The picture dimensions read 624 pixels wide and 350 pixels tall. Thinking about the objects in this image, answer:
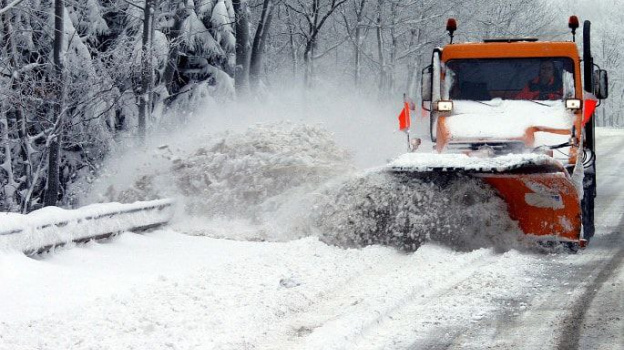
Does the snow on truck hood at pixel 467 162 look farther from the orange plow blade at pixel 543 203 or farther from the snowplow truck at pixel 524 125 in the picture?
the orange plow blade at pixel 543 203

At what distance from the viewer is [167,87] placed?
25766 millimetres

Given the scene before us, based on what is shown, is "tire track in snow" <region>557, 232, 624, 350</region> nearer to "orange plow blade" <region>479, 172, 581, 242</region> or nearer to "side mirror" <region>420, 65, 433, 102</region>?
"orange plow blade" <region>479, 172, 581, 242</region>

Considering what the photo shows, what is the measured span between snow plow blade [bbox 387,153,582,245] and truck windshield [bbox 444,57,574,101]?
199cm

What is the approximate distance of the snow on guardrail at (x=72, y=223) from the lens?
26.3 ft

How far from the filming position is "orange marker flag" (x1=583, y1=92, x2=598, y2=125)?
10.9m

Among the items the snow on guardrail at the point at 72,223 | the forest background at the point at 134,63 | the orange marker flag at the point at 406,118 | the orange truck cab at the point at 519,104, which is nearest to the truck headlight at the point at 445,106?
the orange truck cab at the point at 519,104

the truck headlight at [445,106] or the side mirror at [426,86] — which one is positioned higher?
the side mirror at [426,86]

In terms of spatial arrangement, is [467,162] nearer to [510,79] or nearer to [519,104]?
[519,104]

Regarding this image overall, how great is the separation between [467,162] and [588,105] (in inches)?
108

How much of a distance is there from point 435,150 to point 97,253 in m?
4.38

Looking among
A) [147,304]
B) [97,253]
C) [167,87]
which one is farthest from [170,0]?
[147,304]

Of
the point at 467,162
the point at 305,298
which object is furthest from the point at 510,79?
the point at 305,298

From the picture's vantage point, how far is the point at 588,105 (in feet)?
36.0

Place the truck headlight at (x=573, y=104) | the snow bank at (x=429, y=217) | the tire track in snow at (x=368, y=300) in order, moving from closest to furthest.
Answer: the tire track in snow at (x=368, y=300) < the snow bank at (x=429, y=217) < the truck headlight at (x=573, y=104)
